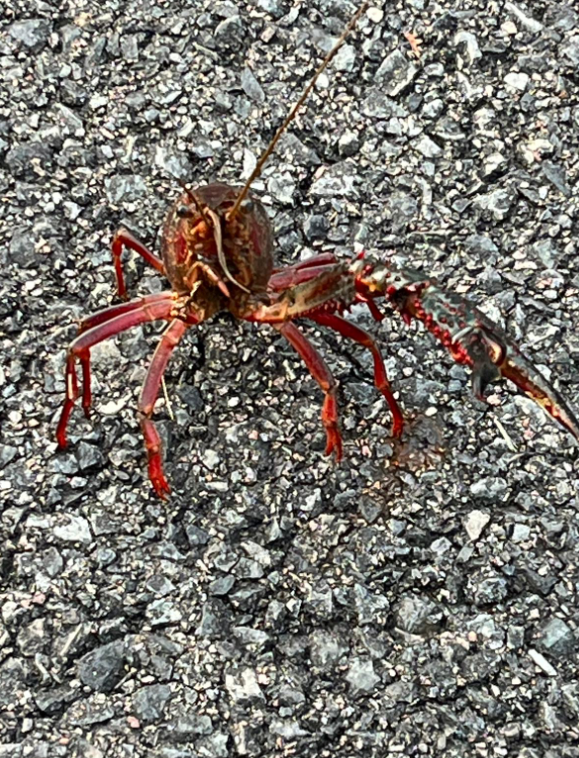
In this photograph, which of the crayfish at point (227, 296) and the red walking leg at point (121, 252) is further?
the red walking leg at point (121, 252)

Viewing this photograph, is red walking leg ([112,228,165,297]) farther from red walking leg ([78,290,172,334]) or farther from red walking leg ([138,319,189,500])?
red walking leg ([138,319,189,500])

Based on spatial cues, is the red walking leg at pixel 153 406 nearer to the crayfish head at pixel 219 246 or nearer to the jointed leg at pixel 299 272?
the crayfish head at pixel 219 246

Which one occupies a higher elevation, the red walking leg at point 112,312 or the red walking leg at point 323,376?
the red walking leg at point 112,312

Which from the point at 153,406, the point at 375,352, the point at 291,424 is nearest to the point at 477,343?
the point at 375,352

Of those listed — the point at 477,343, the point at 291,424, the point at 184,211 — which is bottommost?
the point at 291,424

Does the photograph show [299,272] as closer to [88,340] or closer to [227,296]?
[227,296]

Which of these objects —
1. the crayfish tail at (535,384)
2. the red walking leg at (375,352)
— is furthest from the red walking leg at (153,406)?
the crayfish tail at (535,384)

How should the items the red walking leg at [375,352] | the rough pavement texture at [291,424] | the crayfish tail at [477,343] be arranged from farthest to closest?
the red walking leg at [375,352]
the rough pavement texture at [291,424]
the crayfish tail at [477,343]
